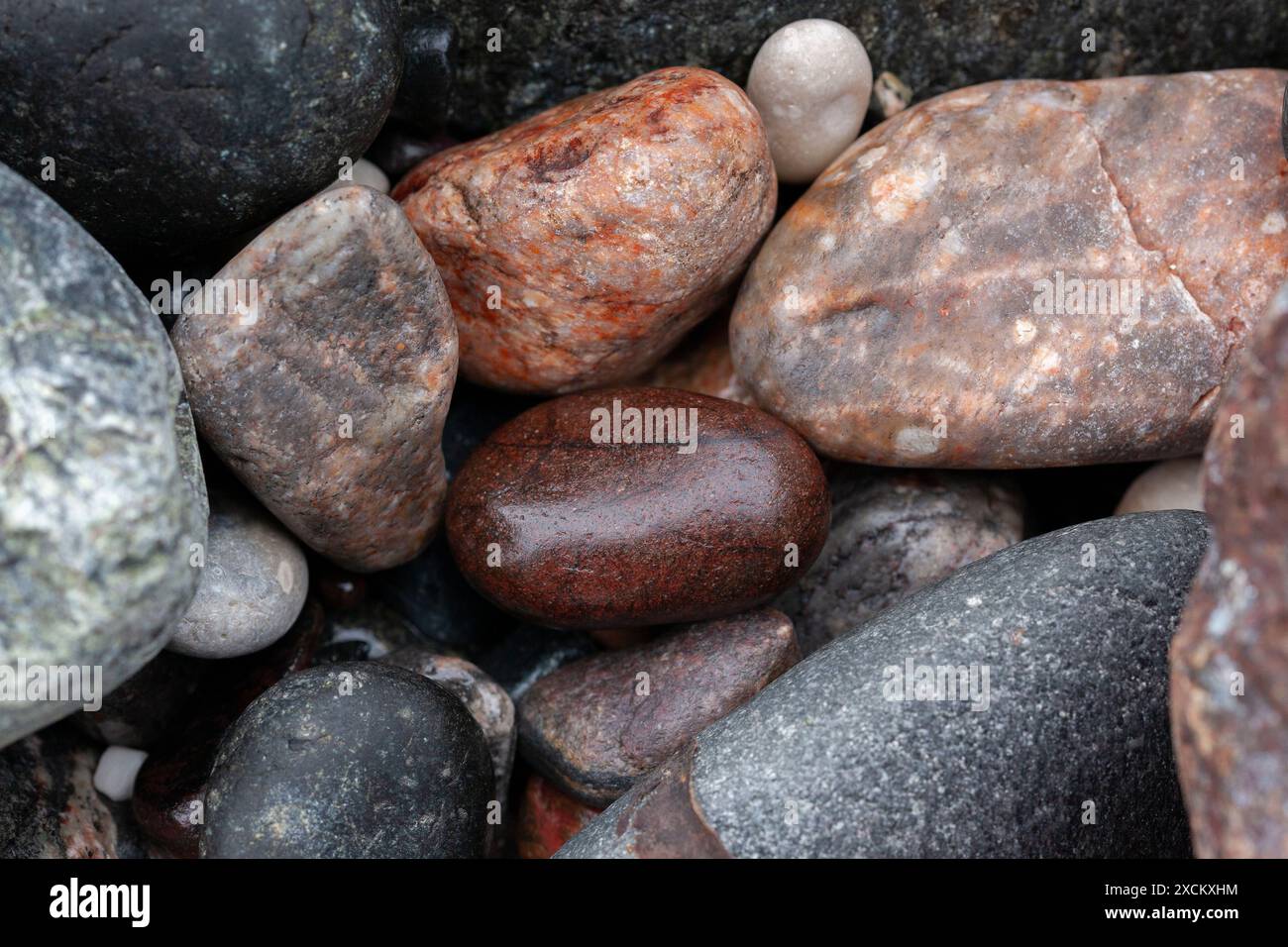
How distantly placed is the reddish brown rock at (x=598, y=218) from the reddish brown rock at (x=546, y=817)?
4.09 feet

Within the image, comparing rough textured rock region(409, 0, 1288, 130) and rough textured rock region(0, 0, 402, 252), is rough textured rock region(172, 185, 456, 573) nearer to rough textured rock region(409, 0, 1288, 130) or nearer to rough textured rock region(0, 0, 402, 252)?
rough textured rock region(0, 0, 402, 252)

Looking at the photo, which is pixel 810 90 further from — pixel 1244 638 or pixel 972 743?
pixel 1244 638

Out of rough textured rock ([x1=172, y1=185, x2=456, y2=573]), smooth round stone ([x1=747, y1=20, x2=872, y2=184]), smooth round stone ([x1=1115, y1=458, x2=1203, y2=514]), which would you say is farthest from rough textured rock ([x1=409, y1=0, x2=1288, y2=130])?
smooth round stone ([x1=1115, y1=458, x2=1203, y2=514])

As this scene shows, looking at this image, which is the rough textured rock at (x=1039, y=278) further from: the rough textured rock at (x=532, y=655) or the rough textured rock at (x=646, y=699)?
the rough textured rock at (x=532, y=655)

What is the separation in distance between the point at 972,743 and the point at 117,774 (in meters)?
2.35

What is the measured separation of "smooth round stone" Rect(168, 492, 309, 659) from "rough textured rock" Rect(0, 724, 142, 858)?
490 millimetres

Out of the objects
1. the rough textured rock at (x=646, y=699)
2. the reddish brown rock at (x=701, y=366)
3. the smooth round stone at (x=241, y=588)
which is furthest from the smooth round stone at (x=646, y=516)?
the smooth round stone at (x=241, y=588)

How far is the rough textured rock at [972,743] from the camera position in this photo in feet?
7.69

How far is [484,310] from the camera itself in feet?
10.4

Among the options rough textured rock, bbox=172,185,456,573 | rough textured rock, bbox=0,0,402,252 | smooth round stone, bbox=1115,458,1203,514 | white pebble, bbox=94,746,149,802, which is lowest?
white pebble, bbox=94,746,149,802

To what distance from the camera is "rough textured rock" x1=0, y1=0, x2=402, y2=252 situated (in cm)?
243

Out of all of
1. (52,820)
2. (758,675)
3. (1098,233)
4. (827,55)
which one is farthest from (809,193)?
(52,820)
